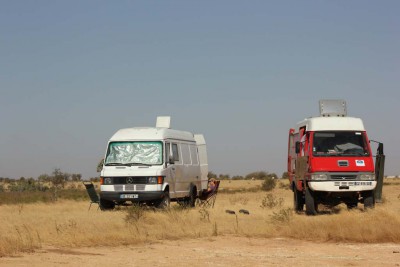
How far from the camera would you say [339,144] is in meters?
20.0

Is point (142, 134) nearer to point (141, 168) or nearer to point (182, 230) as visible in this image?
point (141, 168)

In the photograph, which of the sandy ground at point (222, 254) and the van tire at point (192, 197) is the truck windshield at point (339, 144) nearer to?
the van tire at point (192, 197)

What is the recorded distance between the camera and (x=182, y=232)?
14.8 m

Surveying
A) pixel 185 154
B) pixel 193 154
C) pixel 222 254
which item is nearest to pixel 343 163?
pixel 185 154

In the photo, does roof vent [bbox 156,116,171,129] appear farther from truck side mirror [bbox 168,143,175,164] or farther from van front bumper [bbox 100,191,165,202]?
van front bumper [bbox 100,191,165,202]

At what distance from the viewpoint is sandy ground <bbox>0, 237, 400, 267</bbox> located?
10.5 meters

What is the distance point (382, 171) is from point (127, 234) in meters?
9.29

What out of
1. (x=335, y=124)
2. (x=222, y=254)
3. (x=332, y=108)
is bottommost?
(x=222, y=254)

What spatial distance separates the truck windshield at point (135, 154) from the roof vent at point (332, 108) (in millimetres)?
5259

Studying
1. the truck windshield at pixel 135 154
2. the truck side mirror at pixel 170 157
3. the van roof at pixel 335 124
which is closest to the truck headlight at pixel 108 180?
the truck windshield at pixel 135 154

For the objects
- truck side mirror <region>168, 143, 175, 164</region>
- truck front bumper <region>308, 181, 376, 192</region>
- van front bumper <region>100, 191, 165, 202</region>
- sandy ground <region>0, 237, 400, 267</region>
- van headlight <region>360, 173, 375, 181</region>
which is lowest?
sandy ground <region>0, 237, 400, 267</region>

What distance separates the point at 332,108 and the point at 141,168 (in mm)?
6304

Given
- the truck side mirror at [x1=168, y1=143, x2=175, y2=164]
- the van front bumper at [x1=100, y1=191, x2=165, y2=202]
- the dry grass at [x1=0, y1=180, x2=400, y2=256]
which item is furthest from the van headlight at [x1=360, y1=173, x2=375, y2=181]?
the van front bumper at [x1=100, y1=191, x2=165, y2=202]

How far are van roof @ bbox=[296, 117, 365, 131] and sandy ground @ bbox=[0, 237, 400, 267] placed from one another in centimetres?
694
